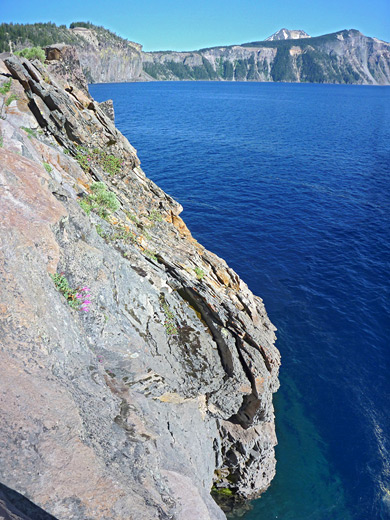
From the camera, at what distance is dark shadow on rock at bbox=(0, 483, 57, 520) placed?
6.43 meters

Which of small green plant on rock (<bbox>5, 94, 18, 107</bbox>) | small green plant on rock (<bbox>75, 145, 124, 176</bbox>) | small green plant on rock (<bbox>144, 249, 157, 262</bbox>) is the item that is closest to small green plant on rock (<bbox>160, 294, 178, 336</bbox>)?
small green plant on rock (<bbox>144, 249, 157, 262</bbox>)

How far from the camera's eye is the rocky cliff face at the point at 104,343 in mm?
8102

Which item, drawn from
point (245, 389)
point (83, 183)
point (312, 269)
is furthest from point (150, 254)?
point (312, 269)

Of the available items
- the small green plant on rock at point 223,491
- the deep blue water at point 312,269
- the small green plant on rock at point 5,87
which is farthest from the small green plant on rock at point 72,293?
the deep blue water at point 312,269

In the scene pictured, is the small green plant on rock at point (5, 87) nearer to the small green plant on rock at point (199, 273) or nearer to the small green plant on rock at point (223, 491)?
the small green plant on rock at point (199, 273)

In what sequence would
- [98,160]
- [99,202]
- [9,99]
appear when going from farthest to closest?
[98,160]
[9,99]
[99,202]

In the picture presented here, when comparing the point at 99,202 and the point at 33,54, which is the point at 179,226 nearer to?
the point at 99,202

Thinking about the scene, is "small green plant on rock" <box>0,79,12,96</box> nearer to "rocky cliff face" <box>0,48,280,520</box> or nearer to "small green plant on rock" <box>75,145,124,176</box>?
"rocky cliff face" <box>0,48,280,520</box>

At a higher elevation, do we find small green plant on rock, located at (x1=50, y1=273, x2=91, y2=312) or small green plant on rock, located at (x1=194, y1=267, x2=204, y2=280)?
small green plant on rock, located at (x1=50, y1=273, x2=91, y2=312)

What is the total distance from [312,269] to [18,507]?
35859 mm

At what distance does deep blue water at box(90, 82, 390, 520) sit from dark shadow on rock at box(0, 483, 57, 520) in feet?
57.4

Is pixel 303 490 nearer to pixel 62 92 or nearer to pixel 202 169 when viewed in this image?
pixel 62 92

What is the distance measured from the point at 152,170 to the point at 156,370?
5112cm

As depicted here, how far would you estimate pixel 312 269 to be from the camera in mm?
38469
